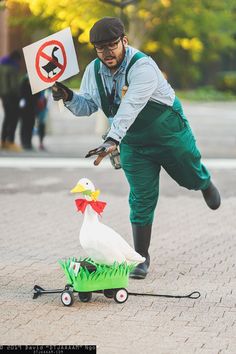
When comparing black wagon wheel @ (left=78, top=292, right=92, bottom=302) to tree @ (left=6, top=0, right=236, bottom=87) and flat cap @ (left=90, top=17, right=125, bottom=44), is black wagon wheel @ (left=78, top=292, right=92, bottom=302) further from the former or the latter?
tree @ (left=6, top=0, right=236, bottom=87)

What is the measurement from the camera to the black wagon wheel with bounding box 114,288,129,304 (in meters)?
6.14

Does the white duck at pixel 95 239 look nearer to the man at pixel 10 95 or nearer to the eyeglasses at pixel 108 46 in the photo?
the eyeglasses at pixel 108 46

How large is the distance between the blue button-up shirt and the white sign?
16cm

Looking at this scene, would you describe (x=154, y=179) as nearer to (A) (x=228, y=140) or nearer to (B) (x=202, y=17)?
(A) (x=228, y=140)

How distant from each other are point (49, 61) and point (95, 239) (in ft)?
4.26

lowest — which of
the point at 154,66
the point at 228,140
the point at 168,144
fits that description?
the point at 228,140

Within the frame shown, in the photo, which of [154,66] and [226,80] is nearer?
[154,66]

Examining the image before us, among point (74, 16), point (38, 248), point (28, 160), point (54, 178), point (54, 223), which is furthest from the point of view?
point (74, 16)

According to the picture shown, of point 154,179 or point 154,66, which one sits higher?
point 154,66

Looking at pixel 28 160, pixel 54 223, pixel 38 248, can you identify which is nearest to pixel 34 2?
pixel 28 160

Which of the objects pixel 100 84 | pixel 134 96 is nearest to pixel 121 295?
pixel 134 96

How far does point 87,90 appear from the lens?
21.8ft

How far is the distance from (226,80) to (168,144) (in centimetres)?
3394

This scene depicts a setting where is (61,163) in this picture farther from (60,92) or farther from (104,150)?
(104,150)
